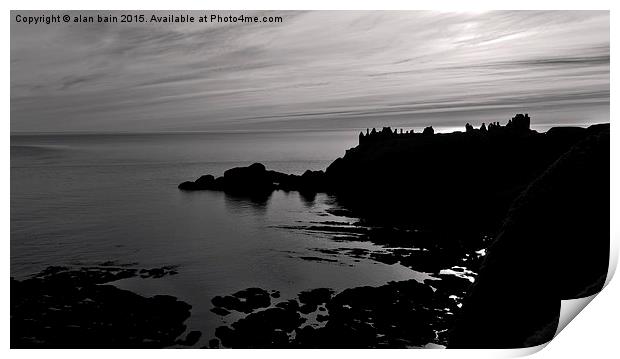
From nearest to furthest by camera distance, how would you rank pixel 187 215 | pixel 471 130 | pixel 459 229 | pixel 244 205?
pixel 471 130
pixel 187 215
pixel 244 205
pixel 459 229

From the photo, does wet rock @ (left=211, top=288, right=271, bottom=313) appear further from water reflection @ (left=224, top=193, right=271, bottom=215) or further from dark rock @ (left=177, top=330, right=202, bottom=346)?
water reflection @ (left=224, top=193, right=271, bottom=215)

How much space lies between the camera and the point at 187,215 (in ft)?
Result: 14.9

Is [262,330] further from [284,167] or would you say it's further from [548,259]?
[548,259]

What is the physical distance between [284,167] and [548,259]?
2470 mm

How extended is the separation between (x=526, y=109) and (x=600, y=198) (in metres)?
0.99

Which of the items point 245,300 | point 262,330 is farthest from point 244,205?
point 262,330

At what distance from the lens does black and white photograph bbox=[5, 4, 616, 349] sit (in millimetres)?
3992

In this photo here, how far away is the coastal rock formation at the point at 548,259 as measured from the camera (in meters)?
4.04

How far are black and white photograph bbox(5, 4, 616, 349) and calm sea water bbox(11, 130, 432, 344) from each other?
0.02 metres

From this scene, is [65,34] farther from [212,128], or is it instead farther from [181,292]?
[181,292]

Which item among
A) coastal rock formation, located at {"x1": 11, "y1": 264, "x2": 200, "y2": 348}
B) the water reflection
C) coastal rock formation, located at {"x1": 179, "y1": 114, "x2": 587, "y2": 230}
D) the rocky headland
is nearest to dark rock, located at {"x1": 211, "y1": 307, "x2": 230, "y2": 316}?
the rocky headland

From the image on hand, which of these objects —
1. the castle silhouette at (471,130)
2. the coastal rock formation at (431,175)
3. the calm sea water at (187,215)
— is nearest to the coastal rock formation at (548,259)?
the coastal rock formation at (431,175)
